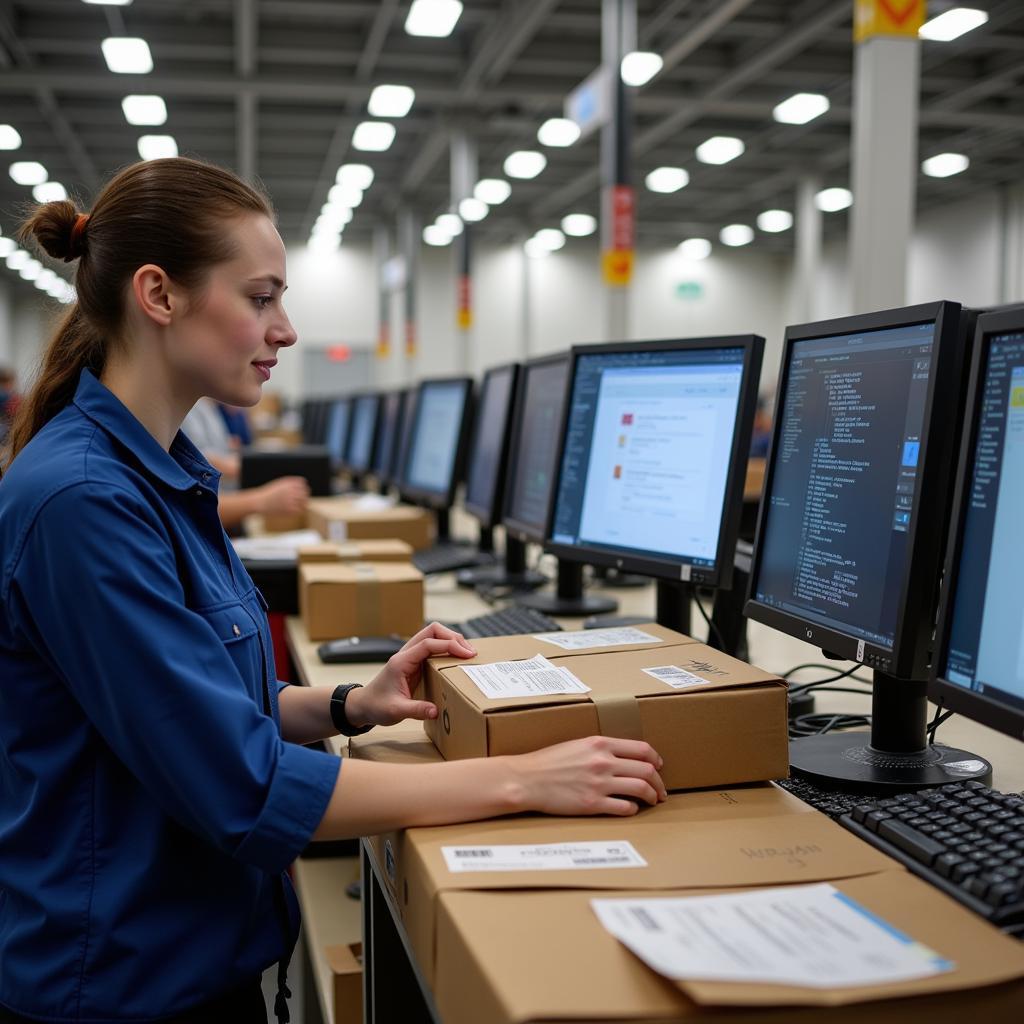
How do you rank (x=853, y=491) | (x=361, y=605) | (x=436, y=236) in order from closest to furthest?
(x=853, y=491) → (x=361, y=605) → (x=436, y=236)

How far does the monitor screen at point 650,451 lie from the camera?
1.60 meters

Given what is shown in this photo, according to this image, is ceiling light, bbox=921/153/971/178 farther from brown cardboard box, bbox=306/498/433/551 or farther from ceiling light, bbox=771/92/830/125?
brown cardboard box, bbox=306/498/433/551

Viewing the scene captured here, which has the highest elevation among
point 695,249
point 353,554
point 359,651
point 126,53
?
point 695,249

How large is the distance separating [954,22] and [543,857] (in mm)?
7241

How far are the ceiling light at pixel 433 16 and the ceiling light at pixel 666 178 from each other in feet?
18.8

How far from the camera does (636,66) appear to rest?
6.62 meters

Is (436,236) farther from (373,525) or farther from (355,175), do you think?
(373,525)

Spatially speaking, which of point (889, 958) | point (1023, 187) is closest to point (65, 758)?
point (889, 958)

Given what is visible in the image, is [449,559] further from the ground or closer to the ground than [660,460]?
closer to the ground

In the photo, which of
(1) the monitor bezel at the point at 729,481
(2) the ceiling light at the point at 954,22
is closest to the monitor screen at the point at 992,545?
(1) the monitor bezel at the point at 729,481

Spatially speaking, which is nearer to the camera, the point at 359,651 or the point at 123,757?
the point at 123,757

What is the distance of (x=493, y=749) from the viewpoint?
1064mm

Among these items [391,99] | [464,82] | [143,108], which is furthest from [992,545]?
[143,108]

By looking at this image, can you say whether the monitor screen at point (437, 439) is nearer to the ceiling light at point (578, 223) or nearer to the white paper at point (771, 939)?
the white paper at point (771, 939)
